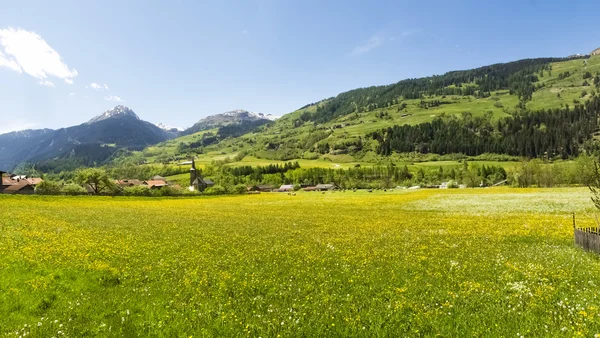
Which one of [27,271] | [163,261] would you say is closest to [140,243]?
[163,261]

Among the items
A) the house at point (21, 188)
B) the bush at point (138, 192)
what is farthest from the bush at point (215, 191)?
the house at point (21, 188)

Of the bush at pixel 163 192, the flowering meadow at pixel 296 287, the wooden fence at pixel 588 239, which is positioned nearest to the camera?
the flowering meadow at pixel 296 287

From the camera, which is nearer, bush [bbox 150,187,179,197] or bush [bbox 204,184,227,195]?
bush [bbox 150,187,179,197]

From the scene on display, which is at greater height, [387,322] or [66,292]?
[66,292]

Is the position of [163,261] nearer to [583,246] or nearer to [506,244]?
→ [506,244]

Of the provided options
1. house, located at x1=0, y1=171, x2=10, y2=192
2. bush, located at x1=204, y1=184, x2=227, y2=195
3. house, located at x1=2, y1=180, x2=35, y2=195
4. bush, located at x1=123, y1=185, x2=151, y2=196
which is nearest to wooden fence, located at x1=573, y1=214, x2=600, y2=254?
bush, located at x1=123, y1=185, x2=151, y2=196

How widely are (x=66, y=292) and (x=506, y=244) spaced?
88.1ft

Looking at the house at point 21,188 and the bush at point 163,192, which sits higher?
the house at point 21,188

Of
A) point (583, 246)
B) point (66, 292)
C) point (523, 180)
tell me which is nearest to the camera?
point (66, 292)

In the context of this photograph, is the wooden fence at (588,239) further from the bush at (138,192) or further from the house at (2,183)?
the house at (2,183)

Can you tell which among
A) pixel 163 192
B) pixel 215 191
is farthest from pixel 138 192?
pixel 215 191

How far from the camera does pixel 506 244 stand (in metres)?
24.3

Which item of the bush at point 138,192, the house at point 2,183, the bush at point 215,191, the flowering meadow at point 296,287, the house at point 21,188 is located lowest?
the bush at point 215,191

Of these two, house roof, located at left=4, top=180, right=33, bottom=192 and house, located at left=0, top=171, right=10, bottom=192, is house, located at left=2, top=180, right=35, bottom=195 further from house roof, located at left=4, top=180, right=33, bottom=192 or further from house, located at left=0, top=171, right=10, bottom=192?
house, located at left=0, top=171, right=10, bottom=192
